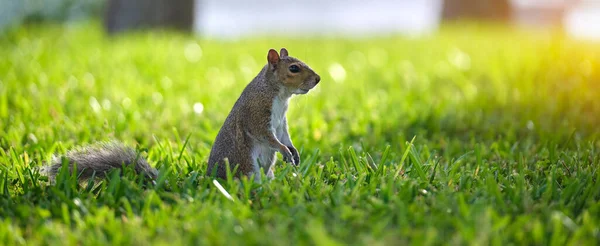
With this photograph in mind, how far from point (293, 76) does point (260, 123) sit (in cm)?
28

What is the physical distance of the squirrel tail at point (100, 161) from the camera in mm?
3293

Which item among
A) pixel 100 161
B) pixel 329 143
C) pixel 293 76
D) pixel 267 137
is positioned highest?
pixel 293 76

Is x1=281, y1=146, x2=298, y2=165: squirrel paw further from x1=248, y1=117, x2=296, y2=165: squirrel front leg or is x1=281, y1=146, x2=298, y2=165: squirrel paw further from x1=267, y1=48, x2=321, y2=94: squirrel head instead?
x1=267, y1=48, x2=321, y2=94: squirrel head

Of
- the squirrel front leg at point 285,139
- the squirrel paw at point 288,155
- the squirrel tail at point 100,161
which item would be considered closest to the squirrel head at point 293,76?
the squirrel front leg at point 285,139

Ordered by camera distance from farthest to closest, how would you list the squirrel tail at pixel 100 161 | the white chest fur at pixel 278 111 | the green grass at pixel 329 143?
the white chest fur at pixel 278 111
the squirrel tail at pixel 100 161
the green grass at pixel 329 143

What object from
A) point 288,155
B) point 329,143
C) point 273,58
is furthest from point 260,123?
point 329,143

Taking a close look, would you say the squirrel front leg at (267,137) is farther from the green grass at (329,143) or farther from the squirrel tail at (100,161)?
the squirrel tail at (100,161)

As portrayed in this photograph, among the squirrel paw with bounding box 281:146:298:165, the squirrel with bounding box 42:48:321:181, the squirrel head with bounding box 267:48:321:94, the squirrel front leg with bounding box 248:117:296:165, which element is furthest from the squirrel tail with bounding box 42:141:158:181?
the squirrel head with bounding box 267:48:321:94

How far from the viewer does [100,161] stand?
3.33 m

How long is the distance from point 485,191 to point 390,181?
0.41 m

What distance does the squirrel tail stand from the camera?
10.8ft

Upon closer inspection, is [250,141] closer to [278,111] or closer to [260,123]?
[260,123]

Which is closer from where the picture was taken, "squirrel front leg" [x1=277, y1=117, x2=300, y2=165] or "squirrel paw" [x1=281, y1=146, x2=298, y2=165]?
"squirrel paw" [x1=281, y1=146, x2=298, y2=165]

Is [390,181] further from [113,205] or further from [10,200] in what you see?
[10,200]
